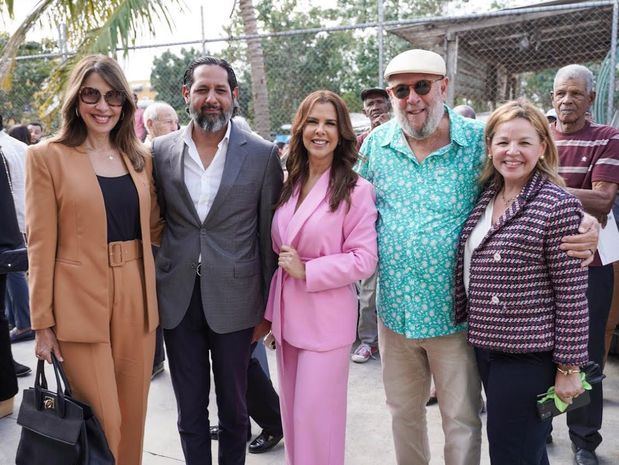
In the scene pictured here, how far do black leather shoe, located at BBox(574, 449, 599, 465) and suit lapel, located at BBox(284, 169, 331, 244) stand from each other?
6.86ft

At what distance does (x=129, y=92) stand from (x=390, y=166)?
1.26 metres

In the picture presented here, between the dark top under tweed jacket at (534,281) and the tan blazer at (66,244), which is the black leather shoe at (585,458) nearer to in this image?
the dark top under tweed jacket at (534,281)

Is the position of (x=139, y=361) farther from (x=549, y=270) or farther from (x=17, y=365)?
(x=17, y=365)

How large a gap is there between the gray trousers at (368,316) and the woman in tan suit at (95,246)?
8.29ft

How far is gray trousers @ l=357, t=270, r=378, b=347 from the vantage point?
15.6 feet

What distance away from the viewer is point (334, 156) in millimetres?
2525

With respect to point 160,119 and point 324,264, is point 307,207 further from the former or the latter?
point 160,119

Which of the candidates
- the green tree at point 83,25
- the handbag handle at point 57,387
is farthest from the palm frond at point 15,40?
the handbag handle at point 57,387

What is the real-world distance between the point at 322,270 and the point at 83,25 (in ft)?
19.3

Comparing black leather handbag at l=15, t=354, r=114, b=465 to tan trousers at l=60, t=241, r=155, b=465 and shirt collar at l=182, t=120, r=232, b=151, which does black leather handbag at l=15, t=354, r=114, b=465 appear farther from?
shirt collar at l=182, t=120, r=232, b=151

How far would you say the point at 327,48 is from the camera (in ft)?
40.0

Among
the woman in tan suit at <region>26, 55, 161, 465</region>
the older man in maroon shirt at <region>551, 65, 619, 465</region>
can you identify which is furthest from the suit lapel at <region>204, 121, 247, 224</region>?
the older man in maroon shirt at <region>551, 65, 619, 465</region>

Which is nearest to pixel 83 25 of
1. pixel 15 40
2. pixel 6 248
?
pixel 15 40

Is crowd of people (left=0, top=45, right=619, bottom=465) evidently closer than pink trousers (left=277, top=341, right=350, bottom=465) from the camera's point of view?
Yes
